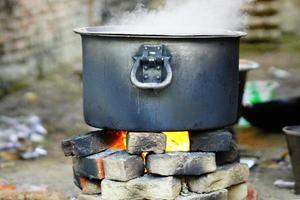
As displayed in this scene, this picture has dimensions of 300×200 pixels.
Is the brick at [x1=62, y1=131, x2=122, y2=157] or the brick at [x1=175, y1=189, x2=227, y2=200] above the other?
the brick at [x1=62, y1=131, x2=122, y2=157]

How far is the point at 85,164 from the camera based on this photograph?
4383 mm

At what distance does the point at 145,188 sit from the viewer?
4.25 m

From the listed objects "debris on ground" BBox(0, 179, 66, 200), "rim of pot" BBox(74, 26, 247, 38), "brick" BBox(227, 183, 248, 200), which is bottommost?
"debris on ground" BBox(0, 179, 66, 200)

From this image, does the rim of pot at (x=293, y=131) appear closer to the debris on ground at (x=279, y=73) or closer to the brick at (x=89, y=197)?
the brick at (x=89, y=197)

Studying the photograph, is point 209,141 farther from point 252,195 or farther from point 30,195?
point 30,195

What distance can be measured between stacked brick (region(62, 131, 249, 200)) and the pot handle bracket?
11.7 inches

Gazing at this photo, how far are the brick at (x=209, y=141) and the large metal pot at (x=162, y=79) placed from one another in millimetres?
66

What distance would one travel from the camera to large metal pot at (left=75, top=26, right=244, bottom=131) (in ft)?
13.5

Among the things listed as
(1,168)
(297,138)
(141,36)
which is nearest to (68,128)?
(1,168)

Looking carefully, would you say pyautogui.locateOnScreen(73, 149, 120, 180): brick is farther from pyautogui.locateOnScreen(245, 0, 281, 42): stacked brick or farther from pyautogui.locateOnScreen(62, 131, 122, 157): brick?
pyautogui.locateOnScreen(245, 0, 281, 42): stacked brick

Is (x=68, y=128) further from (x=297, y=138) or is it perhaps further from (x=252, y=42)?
(x=252, y=42)

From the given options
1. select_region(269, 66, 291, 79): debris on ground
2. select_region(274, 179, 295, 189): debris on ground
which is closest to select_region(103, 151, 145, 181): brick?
select_region(274, 179, 295, 189): debris on ground

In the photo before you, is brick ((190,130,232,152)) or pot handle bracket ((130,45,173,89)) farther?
brick ((190,130,232,152))

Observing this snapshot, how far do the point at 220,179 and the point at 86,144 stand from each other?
2.47ft
